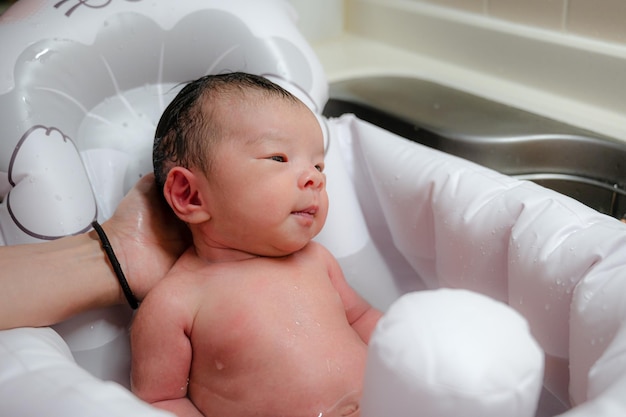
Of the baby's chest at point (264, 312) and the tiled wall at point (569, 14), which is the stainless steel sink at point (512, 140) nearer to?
the tiled wall at point (569, 14)

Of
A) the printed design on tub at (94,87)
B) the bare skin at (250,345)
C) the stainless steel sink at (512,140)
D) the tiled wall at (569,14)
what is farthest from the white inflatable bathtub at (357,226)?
the tiled wall at (569,14)

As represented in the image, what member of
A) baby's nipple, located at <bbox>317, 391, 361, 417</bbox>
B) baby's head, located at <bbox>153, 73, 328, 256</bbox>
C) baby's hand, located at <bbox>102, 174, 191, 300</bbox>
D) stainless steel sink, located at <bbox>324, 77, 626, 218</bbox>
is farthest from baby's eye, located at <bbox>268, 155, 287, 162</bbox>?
stainless steel sink, located at <bbox>324, 77, 626, 218</bbox>

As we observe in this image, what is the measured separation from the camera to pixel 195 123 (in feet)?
2.93

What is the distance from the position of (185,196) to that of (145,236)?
0.10 m

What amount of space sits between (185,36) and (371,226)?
0.44 meters

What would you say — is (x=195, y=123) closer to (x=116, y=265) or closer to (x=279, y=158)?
(x=279, y=158)

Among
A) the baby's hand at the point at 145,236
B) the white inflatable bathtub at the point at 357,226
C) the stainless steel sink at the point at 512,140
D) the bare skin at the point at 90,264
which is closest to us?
the white inflatable bathtub at the point at 357,226

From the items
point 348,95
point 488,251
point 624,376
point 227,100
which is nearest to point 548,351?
point 488,251

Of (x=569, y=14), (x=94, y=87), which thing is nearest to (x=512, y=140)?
(x=569, y=14)

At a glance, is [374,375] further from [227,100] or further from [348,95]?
[348,95]

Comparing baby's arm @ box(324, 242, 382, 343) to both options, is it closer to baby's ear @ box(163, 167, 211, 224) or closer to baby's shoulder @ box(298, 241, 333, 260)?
baby's shoulder @ box(298, 241, 333, 260)

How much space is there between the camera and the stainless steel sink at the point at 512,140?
3.94ft

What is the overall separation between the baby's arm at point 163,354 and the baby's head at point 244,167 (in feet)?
0.37

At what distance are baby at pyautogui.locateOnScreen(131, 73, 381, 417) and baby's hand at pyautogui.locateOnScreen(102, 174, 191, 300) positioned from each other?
0.04m
